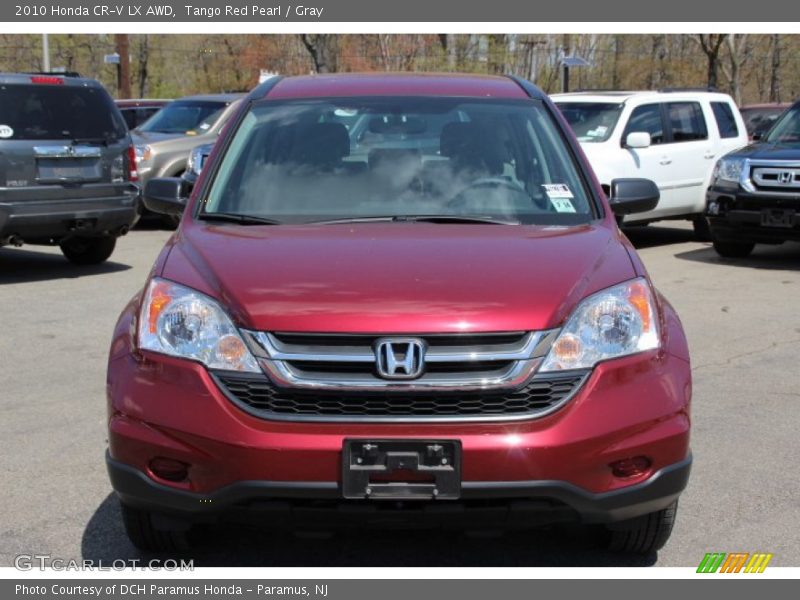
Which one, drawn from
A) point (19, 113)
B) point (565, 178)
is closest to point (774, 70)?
point (19, 113)

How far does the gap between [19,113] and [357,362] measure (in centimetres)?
813

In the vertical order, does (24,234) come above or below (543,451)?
below

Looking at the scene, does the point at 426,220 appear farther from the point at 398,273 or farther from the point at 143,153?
the point at 143,153

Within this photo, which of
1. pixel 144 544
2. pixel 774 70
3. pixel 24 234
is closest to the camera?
pixel 144 544

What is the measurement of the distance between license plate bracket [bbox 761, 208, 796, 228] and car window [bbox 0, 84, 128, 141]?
6482 millimetres

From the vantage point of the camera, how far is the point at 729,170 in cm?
1244

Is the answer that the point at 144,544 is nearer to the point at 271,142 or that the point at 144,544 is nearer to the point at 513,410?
the point at 513,410

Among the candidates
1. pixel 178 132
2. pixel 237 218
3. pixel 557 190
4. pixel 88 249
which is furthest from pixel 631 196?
pixel 178 132

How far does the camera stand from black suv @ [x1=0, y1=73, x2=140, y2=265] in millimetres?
10570

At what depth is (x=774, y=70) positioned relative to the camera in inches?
1439

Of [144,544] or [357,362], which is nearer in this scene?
[357,362]

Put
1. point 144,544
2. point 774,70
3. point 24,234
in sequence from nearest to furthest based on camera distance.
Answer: point 144,544, point 24,234, point 774,70

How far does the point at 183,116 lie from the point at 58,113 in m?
5.86

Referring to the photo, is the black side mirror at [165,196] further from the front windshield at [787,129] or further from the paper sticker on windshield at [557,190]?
the front windshield at [787,129]
